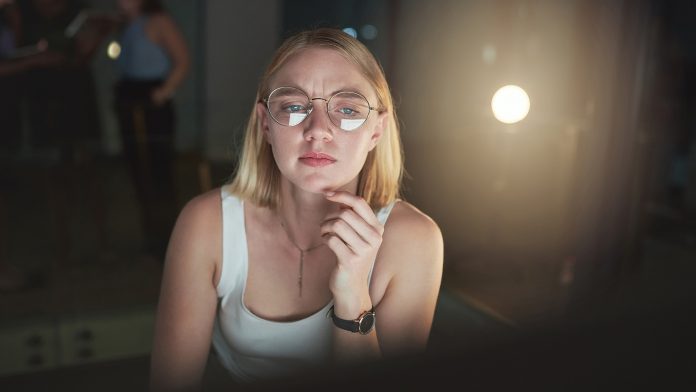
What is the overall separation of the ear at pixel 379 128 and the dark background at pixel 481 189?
129mm

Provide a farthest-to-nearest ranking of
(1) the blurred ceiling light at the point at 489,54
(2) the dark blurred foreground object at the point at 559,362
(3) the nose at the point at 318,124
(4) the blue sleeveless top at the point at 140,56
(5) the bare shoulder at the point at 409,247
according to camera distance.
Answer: (1) the blurred ceiling light at the point at 489,54
(4) the blue sleeveless top at the point at 140,56
(5) the bare shoulder at the point at 409,247
(3) the nose at the point at 318,124
(2) the dark blurred foreground object at the point at 559,362

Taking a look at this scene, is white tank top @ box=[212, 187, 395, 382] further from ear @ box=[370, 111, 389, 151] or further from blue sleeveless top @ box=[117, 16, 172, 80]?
blue sleeveless top @ box=[117, 16, 172, 80]

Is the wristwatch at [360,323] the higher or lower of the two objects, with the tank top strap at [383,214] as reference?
lower

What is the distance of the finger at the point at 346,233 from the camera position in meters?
0.77

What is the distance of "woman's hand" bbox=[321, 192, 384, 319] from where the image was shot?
77 cm

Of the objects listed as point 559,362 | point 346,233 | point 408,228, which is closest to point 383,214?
point 408,228

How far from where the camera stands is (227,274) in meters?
0.92

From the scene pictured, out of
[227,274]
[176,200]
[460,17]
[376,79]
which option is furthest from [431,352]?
[460,17]

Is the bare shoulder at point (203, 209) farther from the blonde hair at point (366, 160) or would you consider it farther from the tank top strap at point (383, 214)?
the tank top strap at point (383, 214)

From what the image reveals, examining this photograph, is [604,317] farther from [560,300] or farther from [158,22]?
[158,22]

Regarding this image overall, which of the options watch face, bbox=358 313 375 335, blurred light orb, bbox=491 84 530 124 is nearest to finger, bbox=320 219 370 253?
watch face, bbox=358 313 375 335

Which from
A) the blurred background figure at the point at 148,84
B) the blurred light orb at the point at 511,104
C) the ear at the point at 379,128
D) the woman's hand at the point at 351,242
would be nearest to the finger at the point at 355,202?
the woman's hand at the point at 351,242

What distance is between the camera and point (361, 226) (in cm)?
78

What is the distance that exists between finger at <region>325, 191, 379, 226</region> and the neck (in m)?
0.14
